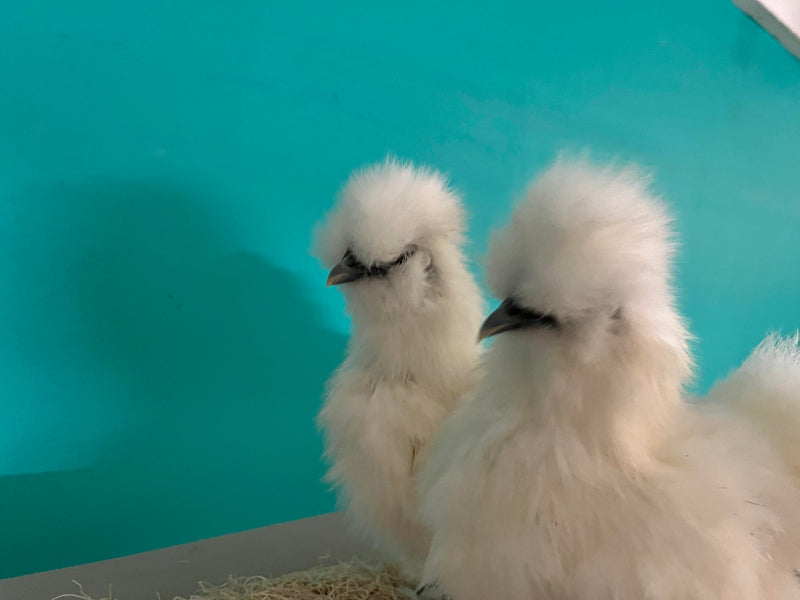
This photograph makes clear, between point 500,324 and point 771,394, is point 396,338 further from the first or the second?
point 771,394

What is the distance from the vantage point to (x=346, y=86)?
1.27 meters

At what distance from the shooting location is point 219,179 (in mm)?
1202

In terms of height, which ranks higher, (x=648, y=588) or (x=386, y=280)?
(x=386, y=280)

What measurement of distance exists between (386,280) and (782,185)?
53.2 inches

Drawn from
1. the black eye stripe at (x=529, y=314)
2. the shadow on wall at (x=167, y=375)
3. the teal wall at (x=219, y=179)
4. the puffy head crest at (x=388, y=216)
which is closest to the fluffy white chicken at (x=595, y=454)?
the black eye stripe at (x=529, y=314)

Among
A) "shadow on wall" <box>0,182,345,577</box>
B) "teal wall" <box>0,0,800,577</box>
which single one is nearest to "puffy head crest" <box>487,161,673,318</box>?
"teal wall" <box>0,0,800,577</box>

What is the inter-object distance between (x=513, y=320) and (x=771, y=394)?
1.68ft

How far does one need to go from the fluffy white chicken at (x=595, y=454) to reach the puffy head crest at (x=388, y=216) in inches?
9.3

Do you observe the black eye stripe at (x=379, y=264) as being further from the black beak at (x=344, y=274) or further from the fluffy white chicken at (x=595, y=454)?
the fluffy white chicken at (x=595, y=454)

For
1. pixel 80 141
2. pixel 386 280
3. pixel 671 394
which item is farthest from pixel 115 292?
pixel 671 394

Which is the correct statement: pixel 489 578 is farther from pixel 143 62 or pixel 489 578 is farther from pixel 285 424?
pixel 143 62

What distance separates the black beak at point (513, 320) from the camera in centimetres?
68

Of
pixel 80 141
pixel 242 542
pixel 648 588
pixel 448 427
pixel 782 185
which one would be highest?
pixel 80 141

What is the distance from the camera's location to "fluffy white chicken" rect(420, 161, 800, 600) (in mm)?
654
